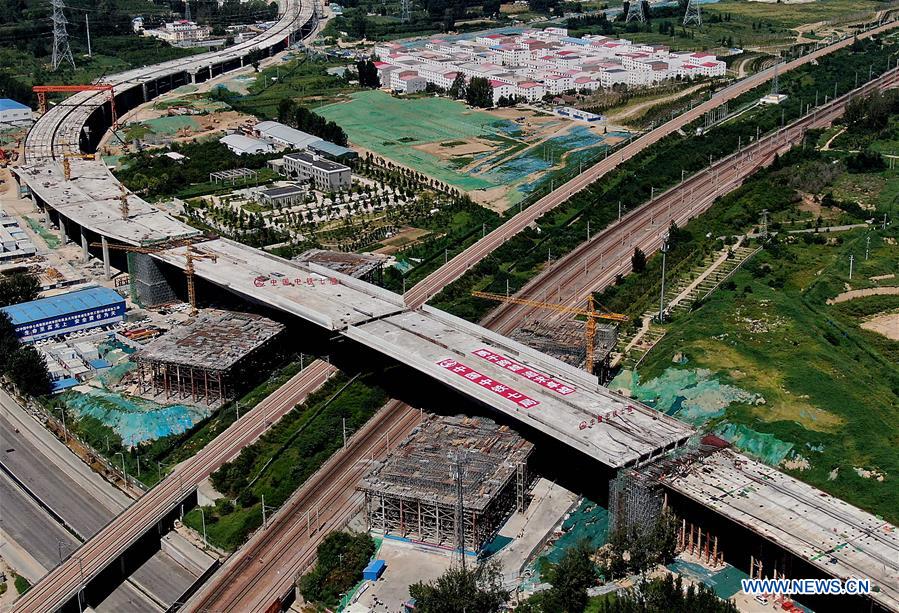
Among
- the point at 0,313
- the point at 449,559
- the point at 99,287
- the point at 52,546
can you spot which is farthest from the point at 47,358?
the point at 449,559

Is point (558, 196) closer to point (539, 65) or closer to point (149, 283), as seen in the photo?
point (149, 283)

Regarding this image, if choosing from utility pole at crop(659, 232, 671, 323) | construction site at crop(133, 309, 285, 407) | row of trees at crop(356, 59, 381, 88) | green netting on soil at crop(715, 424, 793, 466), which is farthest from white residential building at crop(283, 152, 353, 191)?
green netting on soil at crop(715, 424, 793, 466)

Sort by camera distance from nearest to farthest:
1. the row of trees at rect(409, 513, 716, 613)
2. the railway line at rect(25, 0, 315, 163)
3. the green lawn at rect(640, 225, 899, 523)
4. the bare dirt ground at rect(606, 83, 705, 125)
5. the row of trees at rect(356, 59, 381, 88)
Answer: the row of trees at rect(409, 513, 716, 613)
the green lawn at rect(640, 225, 899, 523)
the railway line at rect(25, 0, 315, 163)
the bare dirt ground at rect(606, 83, 705, 125)
the row of trees at rect(356, 59, 381, 88)

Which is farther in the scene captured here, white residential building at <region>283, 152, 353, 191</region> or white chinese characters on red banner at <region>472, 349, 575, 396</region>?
white residential building at <region>283, 152, 353, 191</region>

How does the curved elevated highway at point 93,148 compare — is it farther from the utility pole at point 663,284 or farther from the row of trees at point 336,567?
the row of trees at point 336,567

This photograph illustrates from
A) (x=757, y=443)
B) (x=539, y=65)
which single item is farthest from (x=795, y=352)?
(x=539, y=65)

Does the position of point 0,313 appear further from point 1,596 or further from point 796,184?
point 796,184

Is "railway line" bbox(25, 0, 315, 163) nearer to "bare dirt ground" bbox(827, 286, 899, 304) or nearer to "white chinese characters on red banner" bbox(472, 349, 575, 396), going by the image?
"white chinese characters on red banner" bbox(472, 349, 575, 396)
